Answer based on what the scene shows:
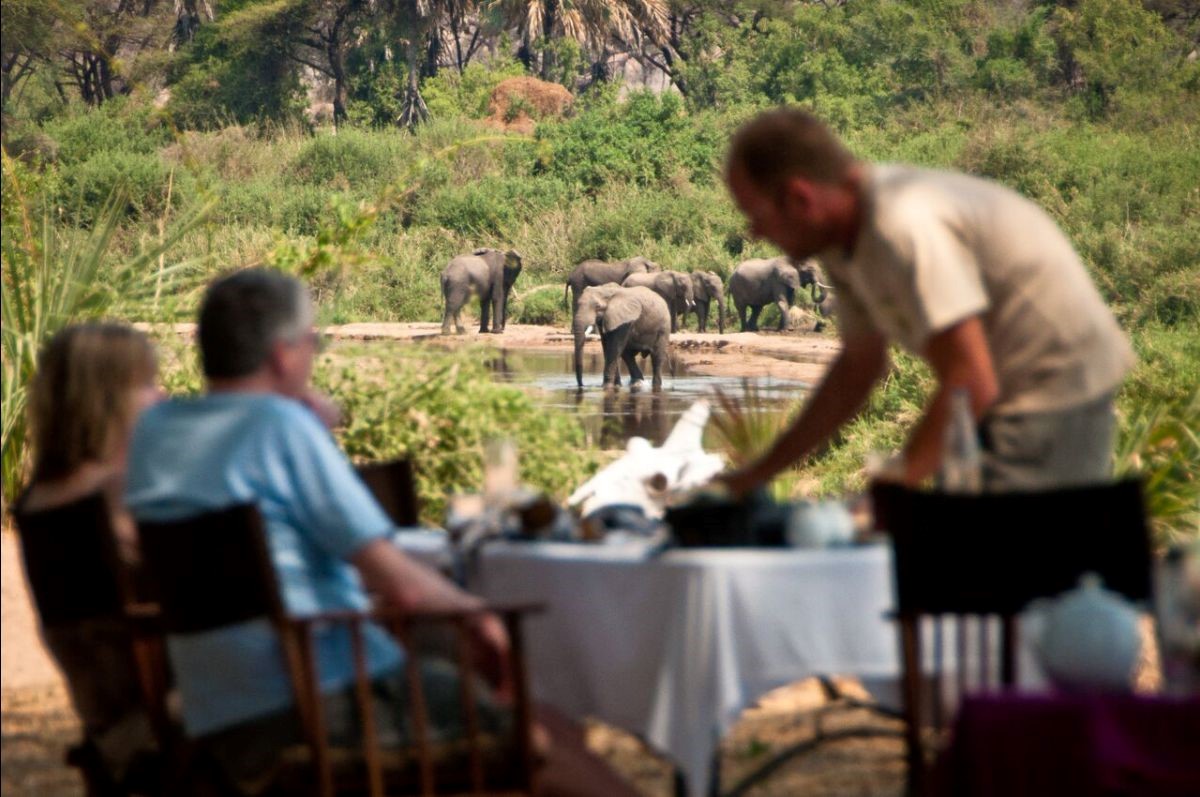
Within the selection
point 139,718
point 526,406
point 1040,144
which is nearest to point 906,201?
point 139,718

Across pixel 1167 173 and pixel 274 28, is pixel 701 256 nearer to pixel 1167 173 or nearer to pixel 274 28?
pixel 1167 173

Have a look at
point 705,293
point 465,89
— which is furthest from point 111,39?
point 705,293

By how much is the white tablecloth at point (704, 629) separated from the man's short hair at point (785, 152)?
568 millimetres

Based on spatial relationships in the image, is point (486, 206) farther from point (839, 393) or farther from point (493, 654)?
point (493, 654)

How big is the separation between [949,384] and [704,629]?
529 millimetres

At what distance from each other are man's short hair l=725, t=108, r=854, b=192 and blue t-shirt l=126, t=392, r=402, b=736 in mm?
780

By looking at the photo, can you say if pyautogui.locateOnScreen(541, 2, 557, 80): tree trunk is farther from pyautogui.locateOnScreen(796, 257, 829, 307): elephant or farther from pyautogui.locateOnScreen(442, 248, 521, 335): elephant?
pyautogui.locateOnScreen(442, 248, 521, 335): elephant

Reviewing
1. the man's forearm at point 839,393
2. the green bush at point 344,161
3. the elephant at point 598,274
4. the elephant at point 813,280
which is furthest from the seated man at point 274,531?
the green bush at point 344,161

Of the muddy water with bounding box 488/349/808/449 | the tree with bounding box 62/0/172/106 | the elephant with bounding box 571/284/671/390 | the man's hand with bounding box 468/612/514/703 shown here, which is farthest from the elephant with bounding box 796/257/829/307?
the man's hand with bounding box 468/612/514/703

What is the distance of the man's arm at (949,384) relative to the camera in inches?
109

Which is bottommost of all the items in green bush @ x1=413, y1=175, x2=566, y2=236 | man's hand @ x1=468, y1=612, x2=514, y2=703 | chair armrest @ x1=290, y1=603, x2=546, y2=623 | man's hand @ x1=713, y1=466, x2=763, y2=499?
man's hand @ x1=468, y1=612, x2=514, y2=703

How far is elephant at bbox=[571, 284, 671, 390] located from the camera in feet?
71.1

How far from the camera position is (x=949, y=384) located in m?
2.81

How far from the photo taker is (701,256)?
35094mm
